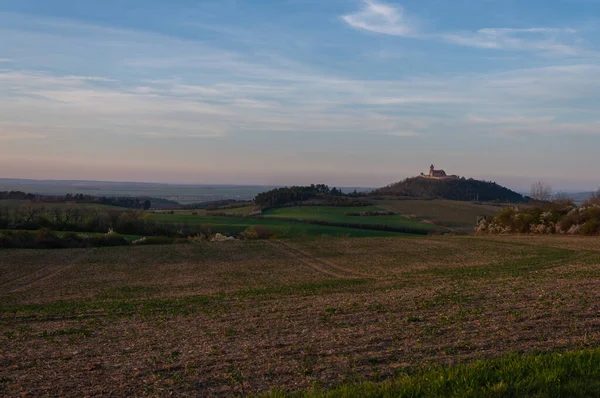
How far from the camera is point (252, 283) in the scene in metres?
31.5

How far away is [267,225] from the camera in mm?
78625

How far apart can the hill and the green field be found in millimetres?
39618

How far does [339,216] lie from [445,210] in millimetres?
16890

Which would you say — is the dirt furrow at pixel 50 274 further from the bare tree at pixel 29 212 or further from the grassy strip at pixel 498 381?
the grassy strip at pixel 498 381

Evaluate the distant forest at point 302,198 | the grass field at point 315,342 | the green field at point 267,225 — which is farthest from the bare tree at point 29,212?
the grass field at point 315,342

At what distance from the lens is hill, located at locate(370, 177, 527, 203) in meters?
111

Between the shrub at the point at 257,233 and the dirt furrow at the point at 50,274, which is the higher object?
the shrub at the point at 257,233

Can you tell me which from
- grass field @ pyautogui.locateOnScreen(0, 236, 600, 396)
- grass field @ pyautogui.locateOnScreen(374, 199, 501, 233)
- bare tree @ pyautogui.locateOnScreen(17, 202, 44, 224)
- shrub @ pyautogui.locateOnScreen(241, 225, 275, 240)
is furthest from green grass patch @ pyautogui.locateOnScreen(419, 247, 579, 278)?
bare tree @ pyautogui.locateOnScreen(17, 202, 44, 224)

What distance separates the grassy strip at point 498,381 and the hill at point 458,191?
10333 centimetres

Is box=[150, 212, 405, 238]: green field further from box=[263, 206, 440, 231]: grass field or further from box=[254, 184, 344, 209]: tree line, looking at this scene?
box=[254, 184, 344, 209]: tree line

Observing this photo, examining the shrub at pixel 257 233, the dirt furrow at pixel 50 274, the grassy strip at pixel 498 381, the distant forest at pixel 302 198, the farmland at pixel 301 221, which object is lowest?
the dirt furrow at pixel 50 274

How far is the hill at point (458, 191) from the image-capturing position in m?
111

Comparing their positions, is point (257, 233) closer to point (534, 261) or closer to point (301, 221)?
point (301, 221)

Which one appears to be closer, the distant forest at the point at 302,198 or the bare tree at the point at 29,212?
the bare tree at the point at 29,212
